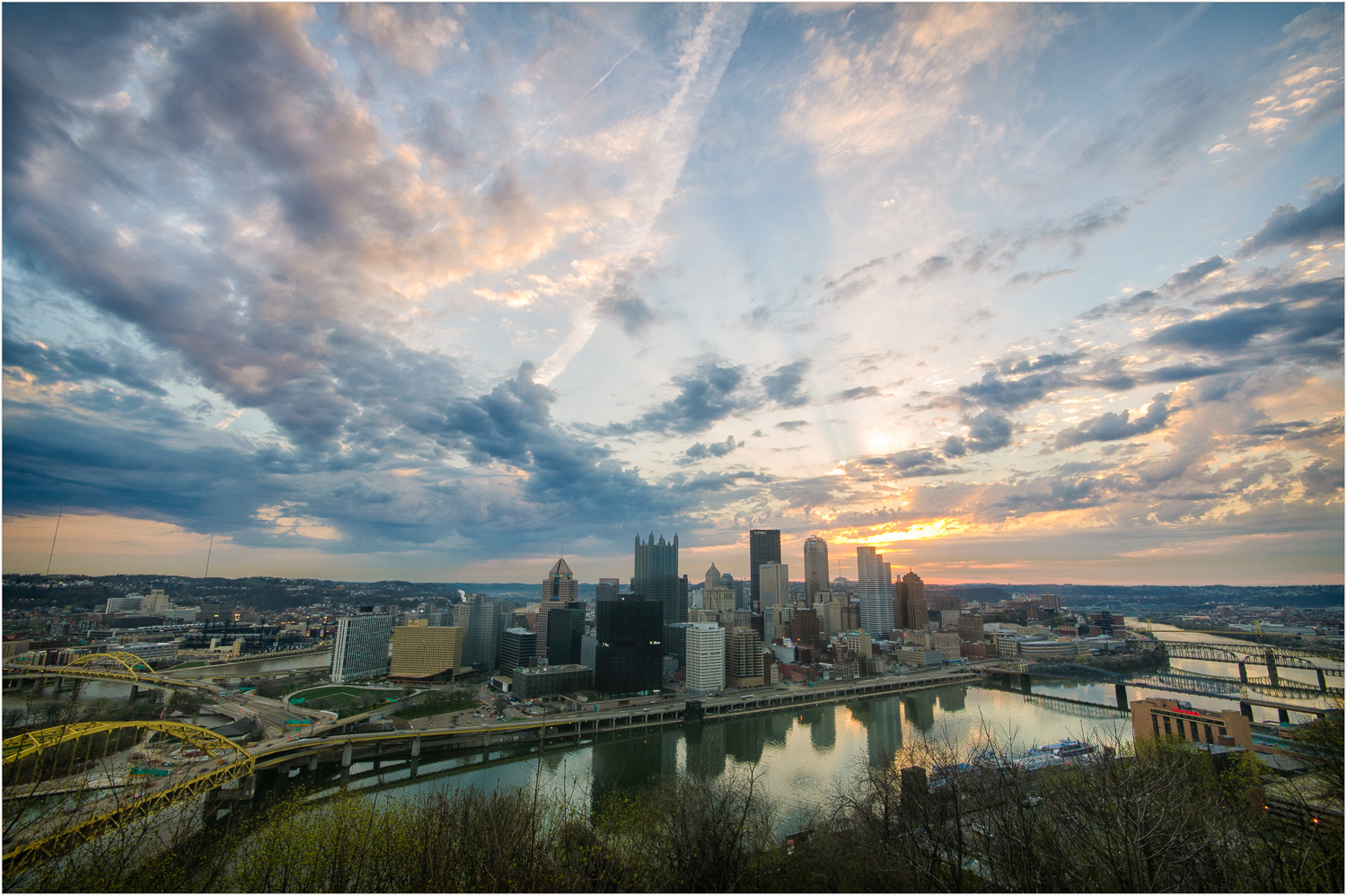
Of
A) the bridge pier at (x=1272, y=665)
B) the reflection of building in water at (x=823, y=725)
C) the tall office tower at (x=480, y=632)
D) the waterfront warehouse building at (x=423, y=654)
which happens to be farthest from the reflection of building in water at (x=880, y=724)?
the tall office tower at (x=480, y=632)

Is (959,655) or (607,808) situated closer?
(607,808)

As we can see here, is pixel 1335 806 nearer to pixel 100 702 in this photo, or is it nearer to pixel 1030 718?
pixel 1030 718

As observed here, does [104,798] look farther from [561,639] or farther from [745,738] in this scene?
[561,639]

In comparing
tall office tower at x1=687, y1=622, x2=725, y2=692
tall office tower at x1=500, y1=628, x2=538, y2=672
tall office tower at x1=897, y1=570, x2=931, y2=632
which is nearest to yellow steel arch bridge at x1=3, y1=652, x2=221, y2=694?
tall office tower at x1=500, y1=628, x2=538, y2=672

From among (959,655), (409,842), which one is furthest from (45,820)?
(959,655)

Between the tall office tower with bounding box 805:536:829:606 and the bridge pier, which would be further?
the tall office tower with bounding box 805:536:829:606

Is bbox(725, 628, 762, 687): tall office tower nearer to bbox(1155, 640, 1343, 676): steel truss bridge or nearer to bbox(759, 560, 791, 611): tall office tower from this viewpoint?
bbox(1155, 640, 1343, 676): steel truss bridge

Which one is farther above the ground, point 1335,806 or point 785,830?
point 1335,806

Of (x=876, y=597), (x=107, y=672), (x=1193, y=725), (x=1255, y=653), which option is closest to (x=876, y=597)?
(x=876, y=597)
